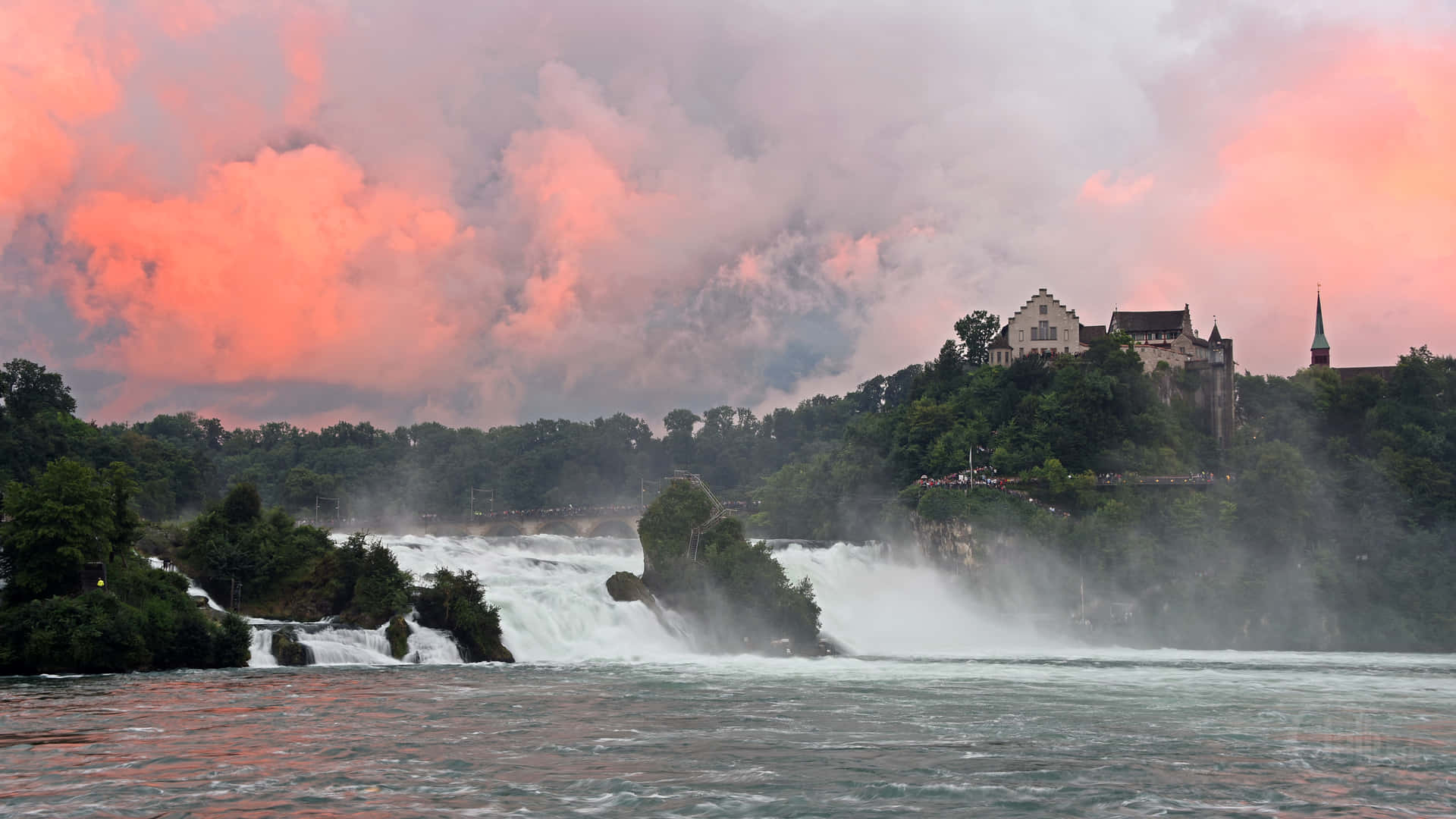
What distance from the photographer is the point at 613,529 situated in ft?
354

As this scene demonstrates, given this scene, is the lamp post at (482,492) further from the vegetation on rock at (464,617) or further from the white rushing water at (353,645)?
the white rushing water at (353,645)

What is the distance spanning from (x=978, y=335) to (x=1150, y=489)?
80.8 ft

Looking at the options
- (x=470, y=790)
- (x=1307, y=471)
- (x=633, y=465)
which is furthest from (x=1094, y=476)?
(x=633, y=465)

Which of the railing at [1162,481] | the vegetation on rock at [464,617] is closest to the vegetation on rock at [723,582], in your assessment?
the vegetation on rock at [464,617]

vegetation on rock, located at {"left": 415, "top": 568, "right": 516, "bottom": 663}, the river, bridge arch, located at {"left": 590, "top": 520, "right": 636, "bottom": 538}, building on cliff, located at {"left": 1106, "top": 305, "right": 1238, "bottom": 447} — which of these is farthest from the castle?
vegetation on rock, located at {"left": 415, "top": 568, "right": 516, "bottom": 663}

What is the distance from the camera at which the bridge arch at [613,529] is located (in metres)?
105

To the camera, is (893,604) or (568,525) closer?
(893,604)

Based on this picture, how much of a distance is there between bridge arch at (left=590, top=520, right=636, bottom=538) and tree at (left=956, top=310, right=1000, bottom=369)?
109 feet

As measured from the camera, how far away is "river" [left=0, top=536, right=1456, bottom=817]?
19344mm

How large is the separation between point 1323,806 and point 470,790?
14.3 metres

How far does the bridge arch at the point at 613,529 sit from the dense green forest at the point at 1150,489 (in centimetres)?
1257

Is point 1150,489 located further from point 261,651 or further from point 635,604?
point 261,651

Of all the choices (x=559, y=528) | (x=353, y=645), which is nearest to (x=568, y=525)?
(x=559, y=528)

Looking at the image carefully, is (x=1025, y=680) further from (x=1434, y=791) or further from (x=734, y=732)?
(x=1434, y=791)
